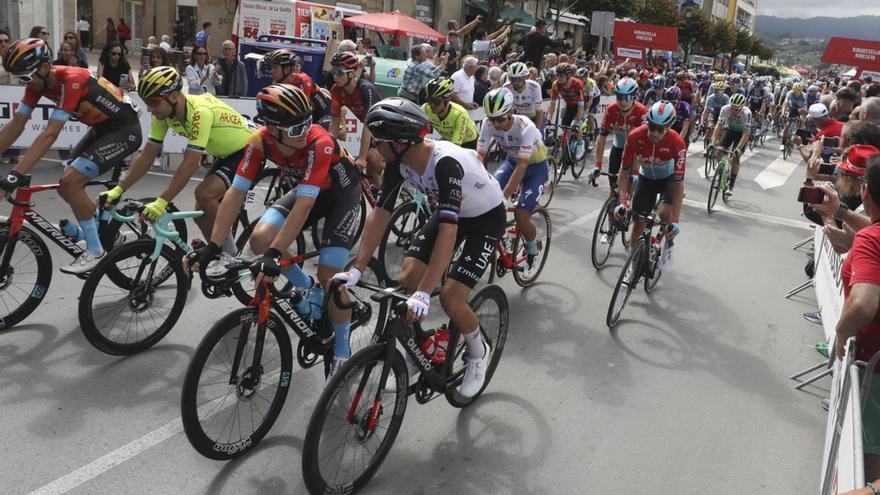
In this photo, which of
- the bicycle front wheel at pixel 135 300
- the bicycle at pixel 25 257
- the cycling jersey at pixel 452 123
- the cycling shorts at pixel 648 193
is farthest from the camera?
the cycling jersey at pixel 452 123

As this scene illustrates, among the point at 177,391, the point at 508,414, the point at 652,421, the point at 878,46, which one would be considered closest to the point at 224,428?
the point at 177,391

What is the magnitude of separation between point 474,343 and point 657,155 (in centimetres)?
383

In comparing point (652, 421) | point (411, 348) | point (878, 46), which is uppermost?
point (878, 46)

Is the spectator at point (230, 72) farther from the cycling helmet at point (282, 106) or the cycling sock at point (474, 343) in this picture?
the cycling sock at point (474, 343)

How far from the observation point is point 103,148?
19.5 feet

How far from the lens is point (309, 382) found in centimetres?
505

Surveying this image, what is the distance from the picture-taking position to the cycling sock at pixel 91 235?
5.64 m

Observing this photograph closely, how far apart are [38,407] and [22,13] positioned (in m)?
17.9

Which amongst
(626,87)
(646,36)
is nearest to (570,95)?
(626,87)

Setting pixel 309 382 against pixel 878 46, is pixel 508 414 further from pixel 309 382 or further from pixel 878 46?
pixel 878 46

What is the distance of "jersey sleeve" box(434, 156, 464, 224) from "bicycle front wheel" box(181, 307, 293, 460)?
1.13 metres

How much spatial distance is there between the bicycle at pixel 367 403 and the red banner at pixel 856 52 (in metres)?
29.1

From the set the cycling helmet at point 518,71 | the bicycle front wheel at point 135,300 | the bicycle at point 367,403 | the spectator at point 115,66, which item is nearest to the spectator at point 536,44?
the cycling helmet at point 518,71

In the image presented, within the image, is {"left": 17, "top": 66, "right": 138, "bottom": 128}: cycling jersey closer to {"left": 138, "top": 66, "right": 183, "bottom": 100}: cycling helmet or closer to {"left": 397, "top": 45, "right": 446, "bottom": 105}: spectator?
{"left": 138, "top": 66, "right": 183, "bottom": 100}: cycling helmet
